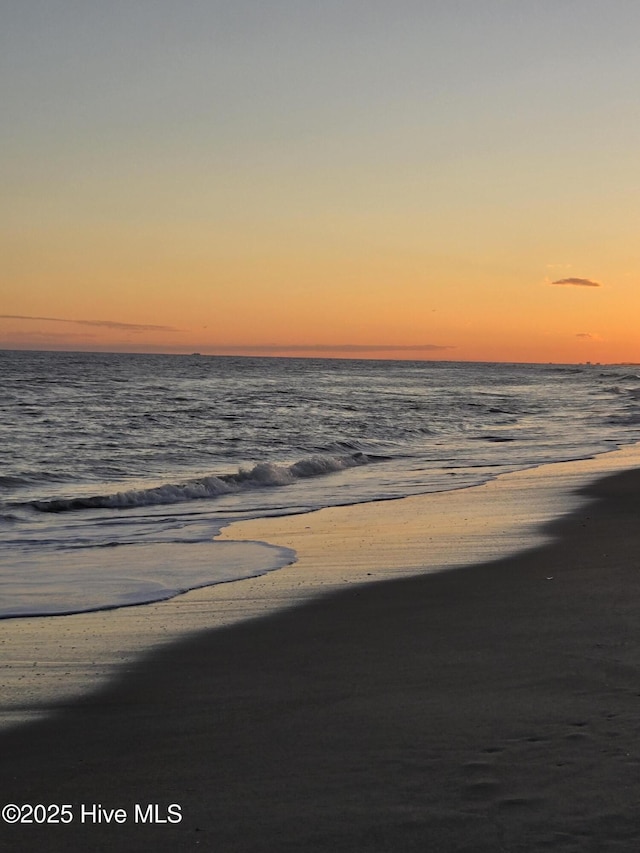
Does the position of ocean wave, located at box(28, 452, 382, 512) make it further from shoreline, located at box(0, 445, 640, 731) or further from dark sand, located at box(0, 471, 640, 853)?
dark sand, located at box(0, 471, 640, 853)

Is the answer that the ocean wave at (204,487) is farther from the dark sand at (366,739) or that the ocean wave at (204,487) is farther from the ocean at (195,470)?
the dark sand at (366,739)

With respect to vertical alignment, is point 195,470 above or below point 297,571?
below

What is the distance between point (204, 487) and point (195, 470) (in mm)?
3286

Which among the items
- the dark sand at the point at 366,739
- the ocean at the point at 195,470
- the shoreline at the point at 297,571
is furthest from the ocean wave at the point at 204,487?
the dark sand at the point at 366,739

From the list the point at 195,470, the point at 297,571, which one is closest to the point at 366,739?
the point at 297,571

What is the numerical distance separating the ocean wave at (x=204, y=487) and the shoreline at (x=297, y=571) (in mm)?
3019

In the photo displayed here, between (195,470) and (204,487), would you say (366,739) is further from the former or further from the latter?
(195,470)

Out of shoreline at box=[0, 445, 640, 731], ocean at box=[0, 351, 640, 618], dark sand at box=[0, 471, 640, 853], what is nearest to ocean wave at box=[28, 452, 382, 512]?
ocean at box=[0, 351, 640, 618]

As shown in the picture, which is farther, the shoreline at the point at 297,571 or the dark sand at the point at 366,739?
the shoreline at the point at 297,571

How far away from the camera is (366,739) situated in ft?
13.4

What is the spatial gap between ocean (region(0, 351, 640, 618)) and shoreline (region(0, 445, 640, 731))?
1.35 feet

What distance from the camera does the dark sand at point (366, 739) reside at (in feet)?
10.9

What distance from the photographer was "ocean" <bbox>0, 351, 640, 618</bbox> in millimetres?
8586

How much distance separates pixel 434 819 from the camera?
3340 mm
